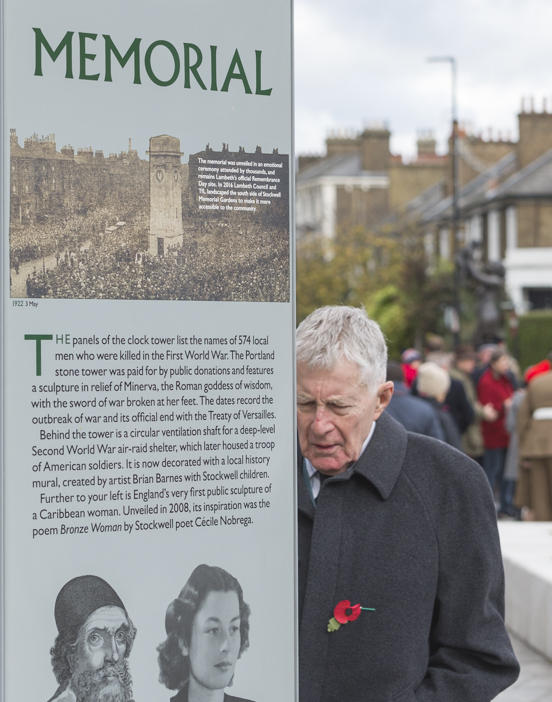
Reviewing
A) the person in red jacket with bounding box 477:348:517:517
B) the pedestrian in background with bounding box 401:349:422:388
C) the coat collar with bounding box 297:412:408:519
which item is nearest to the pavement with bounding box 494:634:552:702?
the coat collar with bounding box 297:412:408:519

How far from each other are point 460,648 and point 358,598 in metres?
0.27

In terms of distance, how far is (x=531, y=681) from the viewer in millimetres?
5469

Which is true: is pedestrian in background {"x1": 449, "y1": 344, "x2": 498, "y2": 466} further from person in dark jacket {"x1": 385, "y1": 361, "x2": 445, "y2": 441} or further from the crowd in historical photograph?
the crowd in historical photograph

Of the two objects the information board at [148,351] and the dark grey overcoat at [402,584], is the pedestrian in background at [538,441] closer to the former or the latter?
the dark grey overcoat at [402,584]

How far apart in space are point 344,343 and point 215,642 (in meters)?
0.75

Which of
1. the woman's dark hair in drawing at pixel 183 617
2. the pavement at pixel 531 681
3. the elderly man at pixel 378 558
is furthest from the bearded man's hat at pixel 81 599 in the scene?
the pavement at pixel 531 681

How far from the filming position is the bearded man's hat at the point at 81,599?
5.46 feet

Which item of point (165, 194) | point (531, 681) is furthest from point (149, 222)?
point (531, 681)

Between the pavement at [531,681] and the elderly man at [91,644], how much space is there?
153 inches

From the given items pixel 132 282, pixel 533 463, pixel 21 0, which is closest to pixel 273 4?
pixel 21 0

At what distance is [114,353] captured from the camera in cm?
169

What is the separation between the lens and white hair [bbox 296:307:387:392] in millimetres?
2195

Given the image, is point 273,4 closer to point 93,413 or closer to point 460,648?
point 93,413

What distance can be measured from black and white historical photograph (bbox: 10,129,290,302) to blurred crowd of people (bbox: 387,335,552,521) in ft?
15.5
